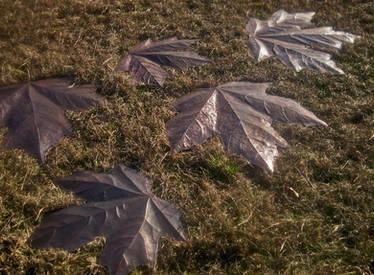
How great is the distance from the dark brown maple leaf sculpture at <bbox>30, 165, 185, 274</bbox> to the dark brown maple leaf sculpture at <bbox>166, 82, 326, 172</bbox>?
37 cm

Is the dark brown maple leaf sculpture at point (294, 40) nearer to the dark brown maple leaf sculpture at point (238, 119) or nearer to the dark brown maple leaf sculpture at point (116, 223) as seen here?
the dark brown maple leaf sculpture at point (238, 119)

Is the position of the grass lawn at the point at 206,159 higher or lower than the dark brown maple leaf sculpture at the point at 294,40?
lower

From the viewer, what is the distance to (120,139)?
2242mm

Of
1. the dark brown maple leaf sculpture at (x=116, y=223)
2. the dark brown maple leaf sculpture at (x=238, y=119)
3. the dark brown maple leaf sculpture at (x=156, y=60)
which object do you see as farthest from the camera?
the dark brown maple leaf sculpture at (x=156, y=60)

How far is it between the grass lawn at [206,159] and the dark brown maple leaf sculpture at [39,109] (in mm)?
86

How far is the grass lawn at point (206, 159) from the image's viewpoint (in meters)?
1.71

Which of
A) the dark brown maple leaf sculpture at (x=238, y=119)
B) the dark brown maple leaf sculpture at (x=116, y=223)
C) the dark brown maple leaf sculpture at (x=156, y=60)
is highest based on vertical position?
the dark brown maple leaf sculpture at (x=156, y=60)

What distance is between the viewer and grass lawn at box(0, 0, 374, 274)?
1.71 metres


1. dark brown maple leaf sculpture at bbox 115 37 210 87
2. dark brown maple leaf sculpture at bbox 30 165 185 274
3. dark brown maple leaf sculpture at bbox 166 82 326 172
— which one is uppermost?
dark brown maple leaf sculpture at bbox 115 37 210 87

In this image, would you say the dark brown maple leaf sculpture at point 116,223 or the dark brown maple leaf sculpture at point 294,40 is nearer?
the dark brown maple leaf sculpture at point 116,223

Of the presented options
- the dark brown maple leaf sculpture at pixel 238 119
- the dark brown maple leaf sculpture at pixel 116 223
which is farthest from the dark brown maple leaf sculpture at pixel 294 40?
the dark brown maple leaf sculpture at pixel 116 223

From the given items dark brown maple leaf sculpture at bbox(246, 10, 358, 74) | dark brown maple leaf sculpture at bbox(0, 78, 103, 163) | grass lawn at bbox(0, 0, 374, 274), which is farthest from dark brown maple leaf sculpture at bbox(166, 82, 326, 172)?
dark brown maple leaf sculpture at bbox(0, 78, 103, 163)

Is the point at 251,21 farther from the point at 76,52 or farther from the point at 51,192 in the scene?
the point at 51,192

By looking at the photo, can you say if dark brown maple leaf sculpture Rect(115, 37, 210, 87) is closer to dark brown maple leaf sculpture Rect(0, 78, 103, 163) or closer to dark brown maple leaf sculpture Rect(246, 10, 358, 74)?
dark brown maple leaf sculpture Rect(0, 78, 103, 163)
